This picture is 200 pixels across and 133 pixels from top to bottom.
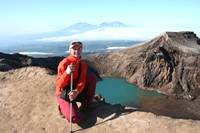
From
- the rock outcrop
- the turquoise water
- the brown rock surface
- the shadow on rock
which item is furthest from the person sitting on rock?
the rock outcrop

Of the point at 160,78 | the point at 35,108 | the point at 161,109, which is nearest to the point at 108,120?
the point at 35,108

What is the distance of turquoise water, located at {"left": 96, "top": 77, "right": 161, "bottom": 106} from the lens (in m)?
75.6

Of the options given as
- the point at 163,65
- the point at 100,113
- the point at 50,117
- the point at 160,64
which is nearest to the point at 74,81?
the point at 100,113

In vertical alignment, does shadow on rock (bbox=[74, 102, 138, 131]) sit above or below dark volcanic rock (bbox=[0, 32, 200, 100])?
above

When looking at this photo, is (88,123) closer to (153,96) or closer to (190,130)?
(190,130)

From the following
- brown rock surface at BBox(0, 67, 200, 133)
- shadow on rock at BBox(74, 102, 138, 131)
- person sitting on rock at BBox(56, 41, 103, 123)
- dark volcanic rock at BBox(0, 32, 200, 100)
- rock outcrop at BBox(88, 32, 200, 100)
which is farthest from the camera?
rock outcrop at BBox(88, 32, 200, 100)

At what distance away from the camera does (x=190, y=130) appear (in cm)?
1505

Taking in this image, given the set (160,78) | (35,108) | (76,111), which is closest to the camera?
(76,111)

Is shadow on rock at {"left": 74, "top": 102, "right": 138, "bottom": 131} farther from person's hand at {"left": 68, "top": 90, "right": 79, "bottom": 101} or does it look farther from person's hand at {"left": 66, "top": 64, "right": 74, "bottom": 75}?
person's hand at {"left": 66, "top": 64, "right": 74, "bottom": 75}

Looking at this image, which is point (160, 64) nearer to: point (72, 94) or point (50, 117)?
point (50, 117)

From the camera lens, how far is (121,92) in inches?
3260

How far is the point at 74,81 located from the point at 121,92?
66.7m

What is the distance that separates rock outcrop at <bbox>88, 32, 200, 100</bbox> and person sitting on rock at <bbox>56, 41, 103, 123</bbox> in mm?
59953

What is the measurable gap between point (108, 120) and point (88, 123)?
73 centimetres
